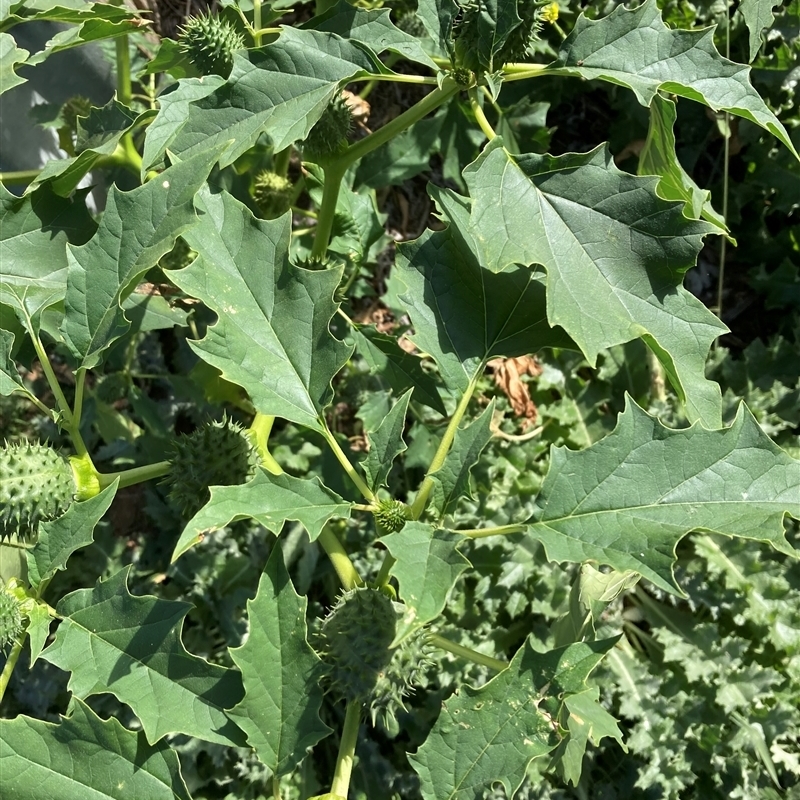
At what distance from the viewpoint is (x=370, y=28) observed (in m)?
1.52

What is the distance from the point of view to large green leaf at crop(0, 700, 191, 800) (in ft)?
4.46

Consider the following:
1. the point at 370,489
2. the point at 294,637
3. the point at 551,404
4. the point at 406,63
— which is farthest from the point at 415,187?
the point at 294,637

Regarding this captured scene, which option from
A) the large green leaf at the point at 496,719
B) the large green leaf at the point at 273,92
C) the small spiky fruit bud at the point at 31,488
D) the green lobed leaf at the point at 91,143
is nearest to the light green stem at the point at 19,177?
the green lobed leaf at the point at 91,143

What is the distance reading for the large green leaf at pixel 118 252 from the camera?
4.41ft

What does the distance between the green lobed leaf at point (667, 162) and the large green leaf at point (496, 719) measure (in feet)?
3.13

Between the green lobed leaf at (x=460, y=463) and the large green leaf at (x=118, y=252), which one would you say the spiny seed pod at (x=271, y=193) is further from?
the green lobed leaf at (x=460, y=463)

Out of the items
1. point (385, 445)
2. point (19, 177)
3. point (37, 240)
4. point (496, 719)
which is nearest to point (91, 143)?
point (37, 240)

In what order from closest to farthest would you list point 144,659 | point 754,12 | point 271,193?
point 144,659
point 754,12
point 271,193

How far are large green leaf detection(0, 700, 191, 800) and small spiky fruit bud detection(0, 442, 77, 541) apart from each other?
0.35m

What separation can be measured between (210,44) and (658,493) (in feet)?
4.30

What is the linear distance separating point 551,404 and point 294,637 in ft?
5.42

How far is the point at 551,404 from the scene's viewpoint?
108 inches

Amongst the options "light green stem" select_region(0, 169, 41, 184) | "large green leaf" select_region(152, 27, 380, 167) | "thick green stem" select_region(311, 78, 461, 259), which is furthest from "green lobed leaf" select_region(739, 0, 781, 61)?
"light green stem" select_region(0, 169, 41, 184)

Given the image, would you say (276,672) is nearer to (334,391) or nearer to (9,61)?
(334,391)
